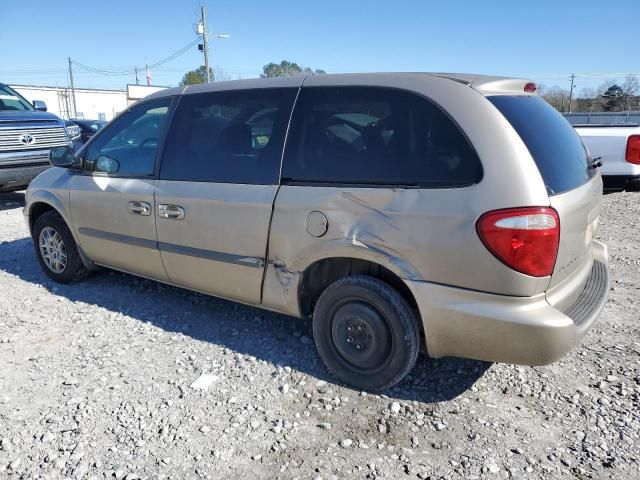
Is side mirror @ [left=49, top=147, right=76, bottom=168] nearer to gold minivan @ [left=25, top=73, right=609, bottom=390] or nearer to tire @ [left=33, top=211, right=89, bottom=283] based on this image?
tire @ [left=33, top=211, right=89, bottom=283]

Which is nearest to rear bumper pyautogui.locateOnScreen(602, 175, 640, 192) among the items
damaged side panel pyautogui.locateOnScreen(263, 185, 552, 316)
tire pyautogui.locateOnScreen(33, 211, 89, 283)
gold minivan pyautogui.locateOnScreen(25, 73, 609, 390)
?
gold minivan pyautogui.locateOnScreen(25, 73, 609, 390)

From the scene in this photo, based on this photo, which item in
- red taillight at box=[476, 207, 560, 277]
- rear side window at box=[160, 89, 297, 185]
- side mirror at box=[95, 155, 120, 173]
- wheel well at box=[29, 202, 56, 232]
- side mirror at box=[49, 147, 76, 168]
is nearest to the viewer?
red taillight at box=[476, 207, 560, 277]

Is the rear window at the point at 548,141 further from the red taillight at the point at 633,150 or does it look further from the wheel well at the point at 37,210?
the wheel well at the point at 37,210

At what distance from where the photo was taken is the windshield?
29.4ft

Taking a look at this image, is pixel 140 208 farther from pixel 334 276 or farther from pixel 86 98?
pixel 86 98

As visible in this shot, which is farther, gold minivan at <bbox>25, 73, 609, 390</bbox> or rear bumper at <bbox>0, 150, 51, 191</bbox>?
rear bumper at <bbox>0, 150, 51, 191</bbox>

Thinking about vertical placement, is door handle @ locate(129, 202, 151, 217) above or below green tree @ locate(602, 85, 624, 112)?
below

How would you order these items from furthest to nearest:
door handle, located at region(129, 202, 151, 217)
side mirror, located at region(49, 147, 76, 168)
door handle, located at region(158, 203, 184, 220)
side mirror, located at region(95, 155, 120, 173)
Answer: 1. side mirror, located at region(49, 147, 76, 168)
2. side mirror, located at region(95, 155, 120, 173)
3. door handle, located at region(129, 202, 151, 217)
4. door handle, located at region(158, 203, 184, 220)

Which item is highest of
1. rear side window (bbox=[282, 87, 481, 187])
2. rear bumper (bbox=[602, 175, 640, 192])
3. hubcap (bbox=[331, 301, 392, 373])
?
rear side window (bbox=[282, 87, 481, 187])

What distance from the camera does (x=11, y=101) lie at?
30.0 feet

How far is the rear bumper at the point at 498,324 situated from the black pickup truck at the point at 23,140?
771 cm

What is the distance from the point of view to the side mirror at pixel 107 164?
4.08 m

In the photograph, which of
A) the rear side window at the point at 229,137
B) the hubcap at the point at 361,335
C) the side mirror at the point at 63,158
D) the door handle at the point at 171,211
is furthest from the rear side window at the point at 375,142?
the side mirror at the point at 63,158

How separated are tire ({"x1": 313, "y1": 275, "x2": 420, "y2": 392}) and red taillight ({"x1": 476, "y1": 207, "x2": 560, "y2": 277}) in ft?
2.14
